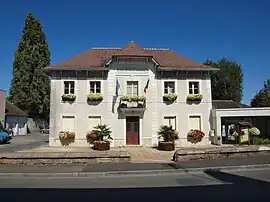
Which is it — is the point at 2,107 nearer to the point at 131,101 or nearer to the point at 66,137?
the point at 66,137

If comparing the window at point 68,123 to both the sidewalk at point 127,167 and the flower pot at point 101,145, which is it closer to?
the flower pot at point 101,145

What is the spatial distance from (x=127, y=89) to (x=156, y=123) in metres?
3.58

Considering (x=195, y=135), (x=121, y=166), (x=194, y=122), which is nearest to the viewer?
(x=121, y=166)

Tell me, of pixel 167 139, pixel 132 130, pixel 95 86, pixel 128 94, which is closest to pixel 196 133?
pixel 167 139

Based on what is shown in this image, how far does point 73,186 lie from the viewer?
7.74 m

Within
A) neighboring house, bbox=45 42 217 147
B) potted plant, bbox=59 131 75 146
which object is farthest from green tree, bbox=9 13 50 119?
potted plant, bbox=59 131 75 146

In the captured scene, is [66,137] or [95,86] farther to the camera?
[95,86]

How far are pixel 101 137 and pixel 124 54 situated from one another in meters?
6.64

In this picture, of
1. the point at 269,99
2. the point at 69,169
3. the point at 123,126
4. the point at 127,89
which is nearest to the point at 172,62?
the point at 127,89

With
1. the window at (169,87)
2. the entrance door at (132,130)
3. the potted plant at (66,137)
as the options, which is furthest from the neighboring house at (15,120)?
the window at (169,87)

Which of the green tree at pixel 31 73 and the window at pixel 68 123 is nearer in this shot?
the window at pixel 68 123

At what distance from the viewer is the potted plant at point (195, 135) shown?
2059cm

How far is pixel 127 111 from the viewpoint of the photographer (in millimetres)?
20438

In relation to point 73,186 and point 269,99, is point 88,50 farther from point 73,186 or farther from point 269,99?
point 269,99
